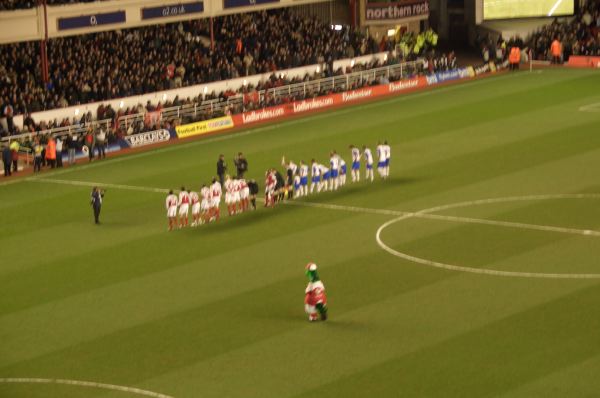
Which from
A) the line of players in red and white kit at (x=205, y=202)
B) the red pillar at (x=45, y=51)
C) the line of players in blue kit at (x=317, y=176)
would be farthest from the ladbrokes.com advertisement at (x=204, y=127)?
the line of players in red and white kit at (x=205, y=202)

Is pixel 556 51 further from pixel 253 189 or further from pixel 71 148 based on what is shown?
pixel 253 189

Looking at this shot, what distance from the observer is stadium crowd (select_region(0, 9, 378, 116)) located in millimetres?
58406

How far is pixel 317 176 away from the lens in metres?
46.0

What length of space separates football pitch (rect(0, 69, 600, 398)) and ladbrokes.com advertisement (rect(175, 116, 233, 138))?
1910 mm

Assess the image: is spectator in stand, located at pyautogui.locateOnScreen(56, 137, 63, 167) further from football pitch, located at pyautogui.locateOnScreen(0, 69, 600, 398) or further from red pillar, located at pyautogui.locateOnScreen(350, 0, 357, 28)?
red pillar, located at pyautogui.locateOnScreen(350, 0, 357, 28)

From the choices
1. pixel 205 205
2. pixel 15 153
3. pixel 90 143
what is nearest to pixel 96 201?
pixel 205 205

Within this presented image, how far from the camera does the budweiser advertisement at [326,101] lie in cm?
6091

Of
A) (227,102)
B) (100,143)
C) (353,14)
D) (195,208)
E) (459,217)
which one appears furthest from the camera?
(353,14)

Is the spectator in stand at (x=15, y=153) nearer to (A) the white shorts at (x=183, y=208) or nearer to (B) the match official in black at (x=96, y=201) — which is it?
(B) the match official in black at (x=96, y=201)

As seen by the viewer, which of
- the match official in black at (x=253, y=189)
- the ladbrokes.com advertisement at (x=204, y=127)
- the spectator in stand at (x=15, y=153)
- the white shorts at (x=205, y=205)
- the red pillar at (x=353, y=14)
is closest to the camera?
the white shorts at (x=205, y=205)

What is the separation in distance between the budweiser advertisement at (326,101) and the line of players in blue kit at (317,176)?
43.9 ft

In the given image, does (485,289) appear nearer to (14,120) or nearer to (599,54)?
(14,120)

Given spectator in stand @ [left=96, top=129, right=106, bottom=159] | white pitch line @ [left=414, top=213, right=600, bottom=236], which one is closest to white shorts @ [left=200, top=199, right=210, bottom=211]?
white pitch line @ [left=414, top=213, right=600, bottom=236]

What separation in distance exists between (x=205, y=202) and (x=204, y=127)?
54.6 feet
